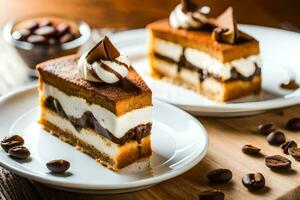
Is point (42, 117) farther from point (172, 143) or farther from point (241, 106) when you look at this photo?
point (241, 106)

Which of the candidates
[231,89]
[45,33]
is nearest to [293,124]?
[231,89]

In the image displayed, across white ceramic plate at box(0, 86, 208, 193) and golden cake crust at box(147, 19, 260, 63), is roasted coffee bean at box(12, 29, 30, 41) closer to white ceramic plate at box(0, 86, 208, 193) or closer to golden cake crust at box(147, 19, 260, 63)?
white ceramic plate at box(0, 86, 208, 193)


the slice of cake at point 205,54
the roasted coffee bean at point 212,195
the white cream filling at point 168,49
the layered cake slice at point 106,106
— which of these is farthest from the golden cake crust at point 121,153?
the white cream filling at point 168,49

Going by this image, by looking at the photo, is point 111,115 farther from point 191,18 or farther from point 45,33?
point 45,33

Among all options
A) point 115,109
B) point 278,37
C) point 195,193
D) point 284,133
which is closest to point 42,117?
point 115,109

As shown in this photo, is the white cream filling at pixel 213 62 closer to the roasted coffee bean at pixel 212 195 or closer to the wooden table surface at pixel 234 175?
the wooden table surface at pixel 234 175
